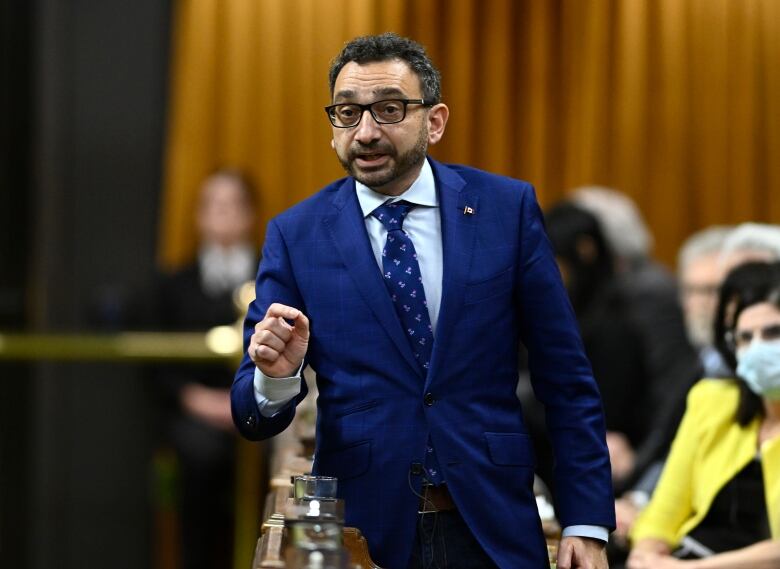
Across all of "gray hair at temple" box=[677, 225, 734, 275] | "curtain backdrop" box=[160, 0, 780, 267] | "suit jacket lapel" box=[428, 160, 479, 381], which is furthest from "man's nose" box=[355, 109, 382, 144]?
"curtain backdrop" box=[160, 0, 780, 267]

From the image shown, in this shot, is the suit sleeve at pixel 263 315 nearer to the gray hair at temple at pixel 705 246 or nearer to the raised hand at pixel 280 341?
the raised hand at pixel 280 341

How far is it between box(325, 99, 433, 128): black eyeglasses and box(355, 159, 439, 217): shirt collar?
0.16 metres

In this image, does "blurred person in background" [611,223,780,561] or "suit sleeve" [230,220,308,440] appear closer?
"suit sleeve" [230,220,308,440]

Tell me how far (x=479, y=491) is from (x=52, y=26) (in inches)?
205

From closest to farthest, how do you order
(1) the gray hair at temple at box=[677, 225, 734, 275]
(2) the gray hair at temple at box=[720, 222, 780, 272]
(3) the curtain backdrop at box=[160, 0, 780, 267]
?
(2) the gray hair at temple at box=[720, 222, 780, 272] → (1) the gray hair at temple at box=[677, 225, 734, 275] → (3) the curtain backdrop at box=[160, 0, 780, 267]

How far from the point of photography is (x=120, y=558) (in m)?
7.43

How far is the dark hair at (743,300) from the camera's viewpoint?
3934mm

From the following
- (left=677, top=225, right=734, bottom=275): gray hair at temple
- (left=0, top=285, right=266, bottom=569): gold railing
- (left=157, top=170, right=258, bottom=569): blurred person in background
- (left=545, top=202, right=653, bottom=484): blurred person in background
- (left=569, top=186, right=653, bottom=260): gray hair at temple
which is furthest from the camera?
(left=157, top=170, right=258, bottom=569): blurred person in background

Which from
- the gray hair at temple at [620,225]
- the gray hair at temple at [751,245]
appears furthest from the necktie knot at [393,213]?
the gray hair at temple at [620,225]

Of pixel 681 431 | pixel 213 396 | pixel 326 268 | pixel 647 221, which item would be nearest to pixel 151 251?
pixel 213 396

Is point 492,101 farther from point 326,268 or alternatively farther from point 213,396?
point 326,268

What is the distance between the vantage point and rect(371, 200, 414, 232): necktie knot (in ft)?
9.42

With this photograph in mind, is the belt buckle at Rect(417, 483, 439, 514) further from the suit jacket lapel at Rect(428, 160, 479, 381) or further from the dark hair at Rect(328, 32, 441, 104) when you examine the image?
the dark hair at Rect(328, 32, 441, 104)

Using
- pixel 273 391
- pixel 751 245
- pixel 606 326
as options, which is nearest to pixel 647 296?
pixel 606 326
